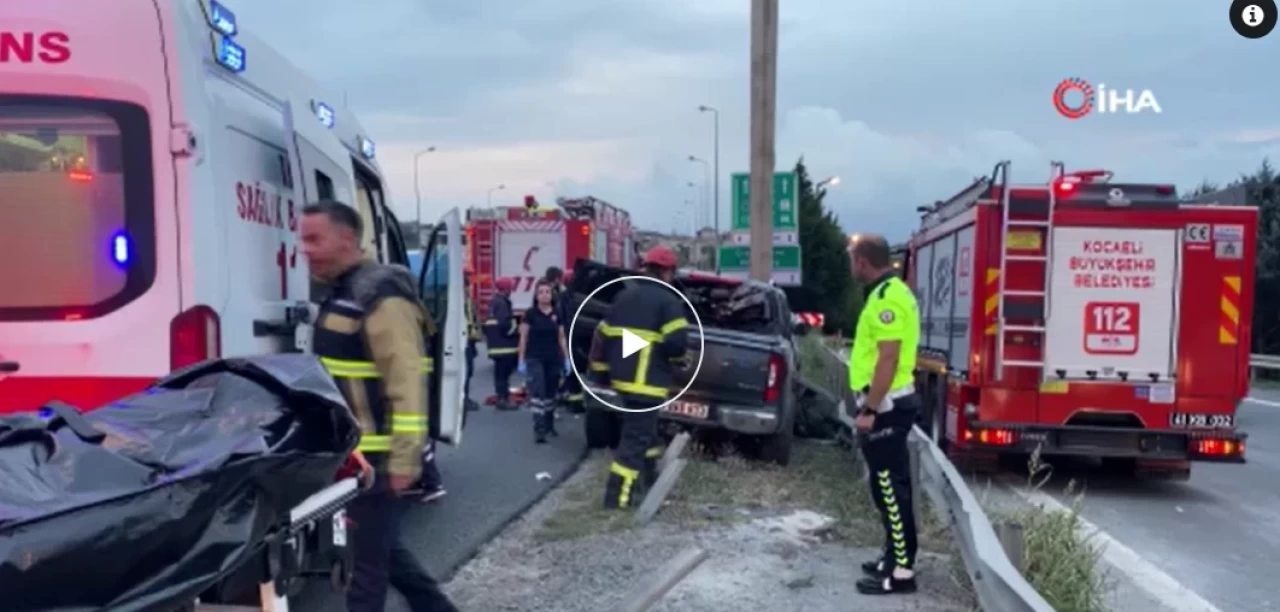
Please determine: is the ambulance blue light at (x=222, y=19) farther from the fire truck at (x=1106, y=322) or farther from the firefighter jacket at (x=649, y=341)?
the fire truck at (x=1106, y=322)

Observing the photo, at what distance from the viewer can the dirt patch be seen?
596cm

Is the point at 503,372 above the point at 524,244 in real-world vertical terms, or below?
below

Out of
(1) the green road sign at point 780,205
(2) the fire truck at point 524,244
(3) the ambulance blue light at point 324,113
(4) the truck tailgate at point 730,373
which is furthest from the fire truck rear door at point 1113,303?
(2) the fire truck at point 524,244

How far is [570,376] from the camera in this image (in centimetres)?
1412

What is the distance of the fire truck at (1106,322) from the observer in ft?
34.4

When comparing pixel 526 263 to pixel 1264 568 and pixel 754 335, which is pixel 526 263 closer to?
pixel 754 335

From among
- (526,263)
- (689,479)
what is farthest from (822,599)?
(526,263)

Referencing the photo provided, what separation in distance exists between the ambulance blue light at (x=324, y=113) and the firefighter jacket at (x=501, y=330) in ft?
22.5

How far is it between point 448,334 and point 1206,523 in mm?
6297

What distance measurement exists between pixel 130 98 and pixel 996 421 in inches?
316

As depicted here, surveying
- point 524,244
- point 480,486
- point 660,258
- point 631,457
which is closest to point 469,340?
point 480,486

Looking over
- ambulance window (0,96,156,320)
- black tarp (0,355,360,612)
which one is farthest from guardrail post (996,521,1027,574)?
ambulance window (0,96,156,320)

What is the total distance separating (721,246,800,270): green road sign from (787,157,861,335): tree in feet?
77.3

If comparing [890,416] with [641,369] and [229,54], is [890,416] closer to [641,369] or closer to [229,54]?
[641,369]
